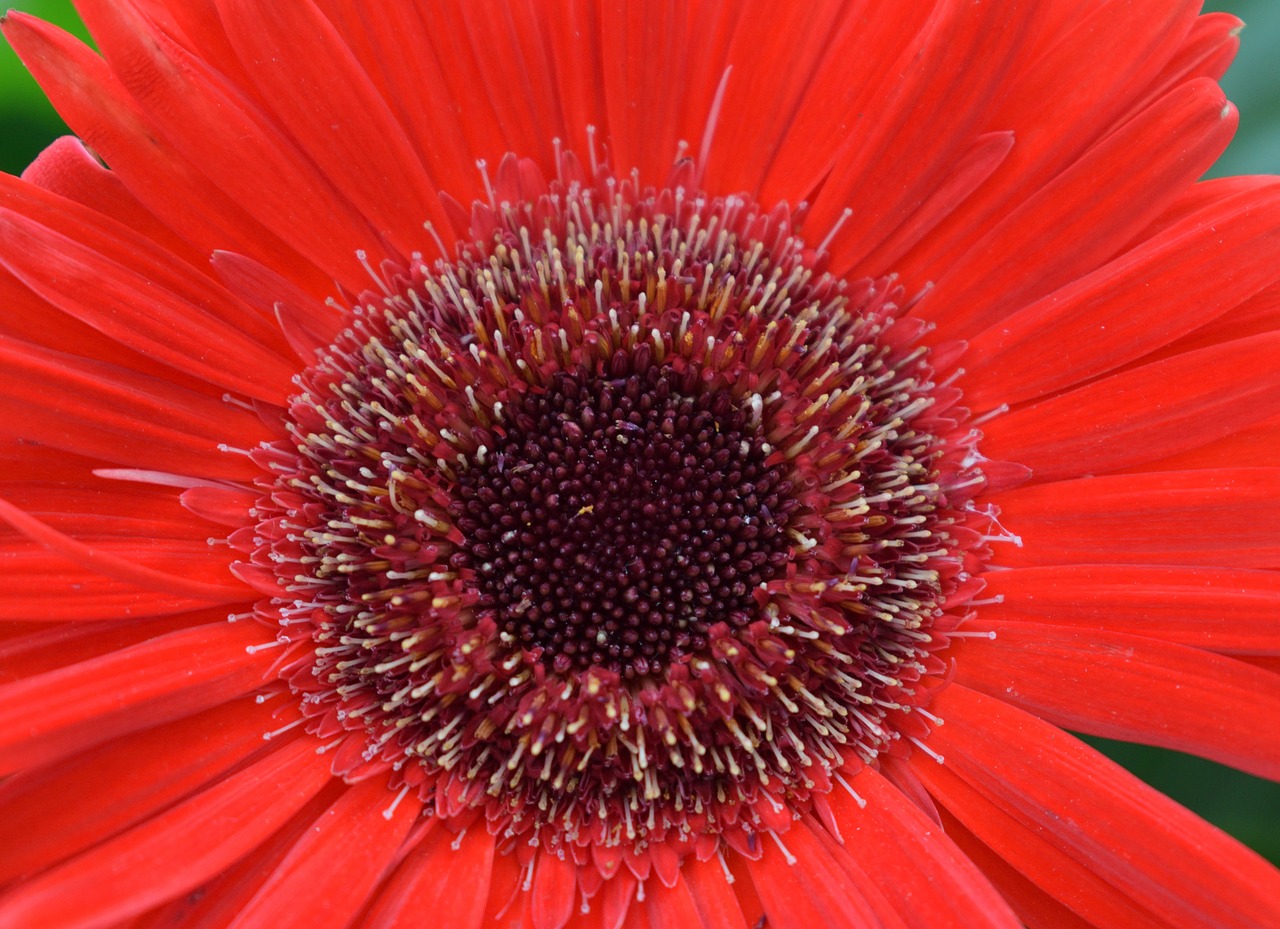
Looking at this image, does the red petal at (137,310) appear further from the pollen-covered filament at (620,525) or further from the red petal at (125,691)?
the red petal at (125,691)

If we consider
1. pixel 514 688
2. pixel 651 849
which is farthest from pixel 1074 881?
pixel 514 688

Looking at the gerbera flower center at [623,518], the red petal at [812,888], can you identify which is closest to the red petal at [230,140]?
the gerbera flower center at [623,518]

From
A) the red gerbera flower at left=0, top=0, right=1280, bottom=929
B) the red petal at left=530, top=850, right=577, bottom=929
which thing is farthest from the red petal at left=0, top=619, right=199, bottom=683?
the red petal at left=530, top=850, right=577, bottom=929

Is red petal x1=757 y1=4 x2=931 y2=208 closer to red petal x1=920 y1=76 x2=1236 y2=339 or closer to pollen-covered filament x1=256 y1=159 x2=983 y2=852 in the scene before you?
pollen-covered filament x1=256 y1=159 x2=983 y2=852

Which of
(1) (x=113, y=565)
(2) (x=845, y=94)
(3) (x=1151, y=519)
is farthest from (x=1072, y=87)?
(1) (x=113, y=565)

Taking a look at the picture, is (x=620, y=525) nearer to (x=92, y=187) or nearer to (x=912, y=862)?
(x=912, y=862)

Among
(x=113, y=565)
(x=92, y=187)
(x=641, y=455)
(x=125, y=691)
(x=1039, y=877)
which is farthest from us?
(x=641, y=455)
